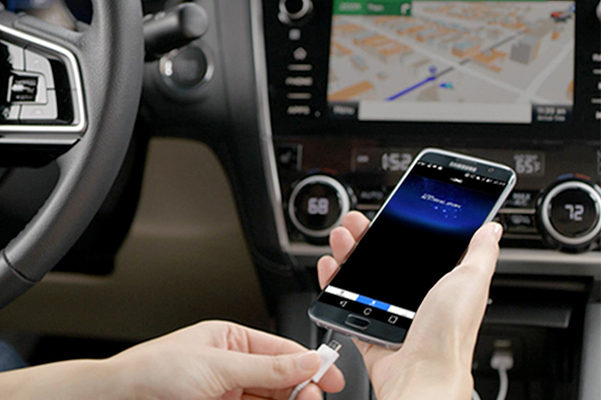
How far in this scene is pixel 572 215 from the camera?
2.94 feet

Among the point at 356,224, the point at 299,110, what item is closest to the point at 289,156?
the point at 299,110

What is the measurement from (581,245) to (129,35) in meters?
0.62

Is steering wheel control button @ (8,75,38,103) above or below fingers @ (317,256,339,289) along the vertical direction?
above

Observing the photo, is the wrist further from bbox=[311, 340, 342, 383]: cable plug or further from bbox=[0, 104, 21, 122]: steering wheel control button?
bbox=[0, 104, 21, 122]: steering wheel control button

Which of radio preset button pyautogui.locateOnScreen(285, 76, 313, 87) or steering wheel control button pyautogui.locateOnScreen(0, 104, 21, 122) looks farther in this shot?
radio preset button pyautogui.locateOnScreen(285, 76, 313, 87)

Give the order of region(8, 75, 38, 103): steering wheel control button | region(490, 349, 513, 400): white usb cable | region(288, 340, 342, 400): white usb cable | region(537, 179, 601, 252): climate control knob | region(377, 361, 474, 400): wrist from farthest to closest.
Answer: region(490, 349, 513, 400): white usb cable, region(537, 179, 601, 252): climate control knob, region(8, 75, 38, 103): steering wheel control button, region(288, 340, 342, 400): white usb cable, region(377, 361, 474, 400): wrist

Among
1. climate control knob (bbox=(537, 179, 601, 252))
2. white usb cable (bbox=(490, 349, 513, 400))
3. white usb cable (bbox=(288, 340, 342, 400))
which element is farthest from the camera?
white usb cable (bbox=(490, 349, 513, 400))

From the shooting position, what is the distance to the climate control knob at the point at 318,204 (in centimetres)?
94

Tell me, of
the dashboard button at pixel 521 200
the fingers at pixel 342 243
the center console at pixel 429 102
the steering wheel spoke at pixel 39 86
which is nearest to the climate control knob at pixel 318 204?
the center console at pixel 429 102

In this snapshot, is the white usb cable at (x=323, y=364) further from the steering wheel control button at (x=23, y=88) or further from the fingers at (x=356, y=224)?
the steering wheel control button at (x=23, y=88)

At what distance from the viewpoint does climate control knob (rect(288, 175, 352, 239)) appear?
94cm

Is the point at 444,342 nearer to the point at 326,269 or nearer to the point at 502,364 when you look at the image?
the point at 326,269

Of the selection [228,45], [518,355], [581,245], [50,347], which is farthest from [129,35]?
[50,347]

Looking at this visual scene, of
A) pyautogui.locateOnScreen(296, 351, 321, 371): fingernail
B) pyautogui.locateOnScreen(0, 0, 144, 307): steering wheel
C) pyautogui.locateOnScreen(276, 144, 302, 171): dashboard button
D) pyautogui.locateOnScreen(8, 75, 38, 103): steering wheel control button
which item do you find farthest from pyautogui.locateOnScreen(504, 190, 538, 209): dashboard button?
pyautogui.locateOnScreen(8, 75, 38, 103): steering wheel control button
